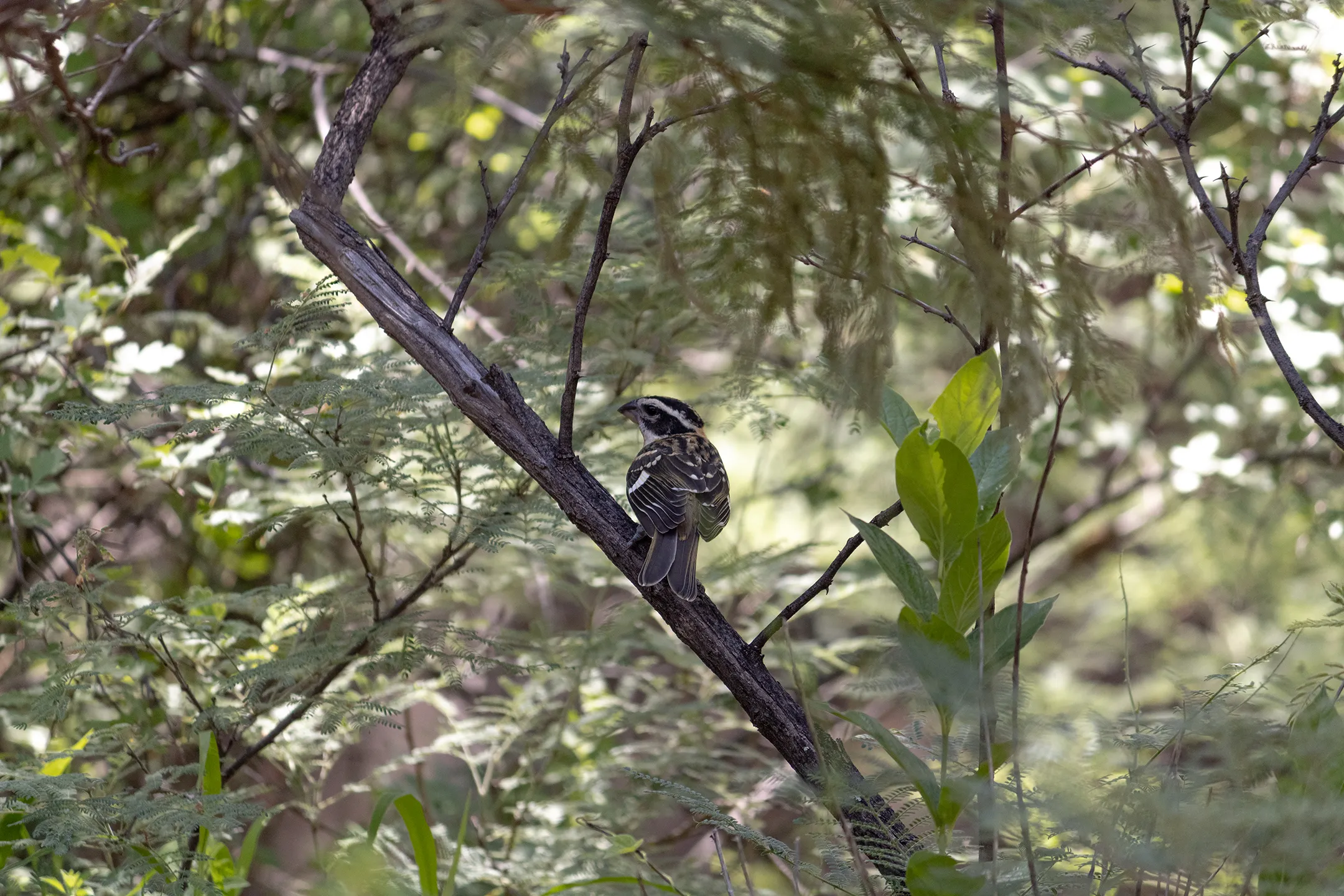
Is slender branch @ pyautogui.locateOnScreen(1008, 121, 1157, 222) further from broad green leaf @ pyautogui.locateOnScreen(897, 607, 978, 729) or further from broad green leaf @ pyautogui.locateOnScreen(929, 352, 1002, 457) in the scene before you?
broad green leaf @ pyautogui.locateOnScreen(897, 607, 978, 729)

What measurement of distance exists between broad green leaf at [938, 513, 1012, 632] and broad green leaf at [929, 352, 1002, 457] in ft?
0.58

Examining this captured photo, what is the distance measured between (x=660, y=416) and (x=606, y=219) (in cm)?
149

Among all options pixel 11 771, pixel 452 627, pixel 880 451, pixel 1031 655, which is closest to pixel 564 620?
pixel 880 451

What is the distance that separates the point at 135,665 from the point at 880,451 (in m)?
5.01

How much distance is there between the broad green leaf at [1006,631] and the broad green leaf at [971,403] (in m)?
0.33

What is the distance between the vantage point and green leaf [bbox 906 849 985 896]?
1742 mm

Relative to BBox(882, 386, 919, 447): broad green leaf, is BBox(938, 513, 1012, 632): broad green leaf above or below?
below

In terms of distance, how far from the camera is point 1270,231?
4977 millimetres

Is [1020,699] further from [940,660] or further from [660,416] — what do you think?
[660,416]

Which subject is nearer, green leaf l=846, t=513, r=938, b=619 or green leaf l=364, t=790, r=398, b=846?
green leaf l=846, t=513, r=938, b=619

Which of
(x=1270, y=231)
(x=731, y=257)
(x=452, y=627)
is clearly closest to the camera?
(x=731, y=257)

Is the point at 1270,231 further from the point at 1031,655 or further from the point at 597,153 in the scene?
the point at 597,153

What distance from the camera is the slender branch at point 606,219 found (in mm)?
2174

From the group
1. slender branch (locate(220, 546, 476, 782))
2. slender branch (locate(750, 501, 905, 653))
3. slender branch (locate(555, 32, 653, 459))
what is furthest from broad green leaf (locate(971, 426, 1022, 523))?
slender branch (locate(220, 546, 476, 782))
